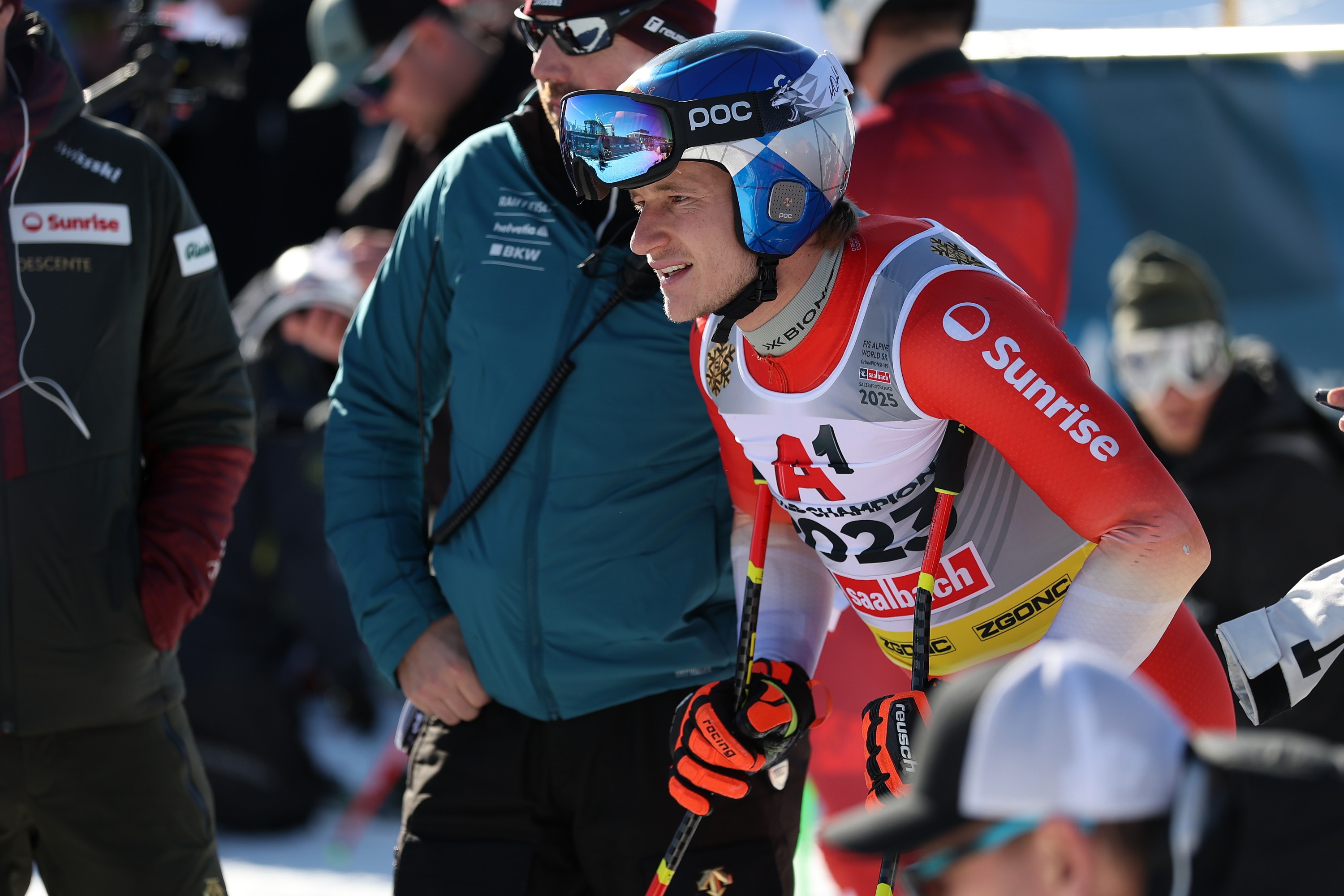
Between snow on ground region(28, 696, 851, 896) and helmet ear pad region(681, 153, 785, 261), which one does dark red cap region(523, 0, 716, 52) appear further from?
snow on ground region(28, 696, 851, 896)

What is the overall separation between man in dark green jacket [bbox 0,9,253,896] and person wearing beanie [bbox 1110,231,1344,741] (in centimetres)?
302

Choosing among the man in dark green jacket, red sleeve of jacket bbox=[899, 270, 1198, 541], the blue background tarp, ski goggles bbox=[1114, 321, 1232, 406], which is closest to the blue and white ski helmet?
red sleeve of jacket bbox=[899, 270, 1198, 541]

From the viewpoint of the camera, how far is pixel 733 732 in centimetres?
250

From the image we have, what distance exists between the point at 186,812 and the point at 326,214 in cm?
482

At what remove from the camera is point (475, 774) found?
2830 mm

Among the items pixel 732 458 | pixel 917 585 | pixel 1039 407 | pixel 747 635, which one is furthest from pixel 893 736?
pixel 732 458

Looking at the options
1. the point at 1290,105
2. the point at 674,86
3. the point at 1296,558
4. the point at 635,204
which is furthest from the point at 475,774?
the point at 1290,105

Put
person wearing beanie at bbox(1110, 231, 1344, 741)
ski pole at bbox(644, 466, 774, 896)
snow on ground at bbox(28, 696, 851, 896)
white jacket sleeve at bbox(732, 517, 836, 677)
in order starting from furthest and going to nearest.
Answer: snow on ground at bbox(28, 696, 851, 896)
person wearing beanie at bbox(1110, 231, 1344, 741)
white jacket sleeve at bbox(732, 517, 836, 677)
ski pole at bbox(644, 466, 774, 896)

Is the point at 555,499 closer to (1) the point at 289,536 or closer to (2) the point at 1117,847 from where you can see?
(2) the point at 1117,847

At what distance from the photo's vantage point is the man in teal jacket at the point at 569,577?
9.13 ft

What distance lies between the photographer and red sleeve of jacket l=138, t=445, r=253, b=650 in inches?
119

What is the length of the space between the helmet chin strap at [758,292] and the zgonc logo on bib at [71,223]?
54.2 inches

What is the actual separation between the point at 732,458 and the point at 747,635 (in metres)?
0.33

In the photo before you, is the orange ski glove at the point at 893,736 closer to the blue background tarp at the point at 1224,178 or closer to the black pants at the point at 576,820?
the black pants at the point at 576,820
